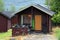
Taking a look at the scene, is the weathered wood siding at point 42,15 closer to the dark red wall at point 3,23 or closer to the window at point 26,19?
the window at point 26,19

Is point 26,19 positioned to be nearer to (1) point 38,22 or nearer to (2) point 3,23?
(1) point 38,22

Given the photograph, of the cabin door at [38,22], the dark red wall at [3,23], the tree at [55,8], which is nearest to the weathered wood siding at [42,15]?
the cabin door at [38,22]

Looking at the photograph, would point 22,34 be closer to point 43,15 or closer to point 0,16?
point 43,15

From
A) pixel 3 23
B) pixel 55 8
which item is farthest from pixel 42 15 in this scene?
pixel 55 8

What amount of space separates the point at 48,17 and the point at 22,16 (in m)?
3.54

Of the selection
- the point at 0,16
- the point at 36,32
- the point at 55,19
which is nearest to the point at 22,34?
the point at 36,32

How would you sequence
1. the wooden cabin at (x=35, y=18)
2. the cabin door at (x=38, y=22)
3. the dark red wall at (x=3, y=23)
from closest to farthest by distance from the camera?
1. the wooden cabin at (x=35, y=18)
2. the cabin door at (x=38, y=22)
3. the dark red wall at (x=3, y=23)

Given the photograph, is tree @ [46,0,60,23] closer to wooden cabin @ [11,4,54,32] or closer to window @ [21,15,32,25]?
wooden cabin @ [11,4,54,32]

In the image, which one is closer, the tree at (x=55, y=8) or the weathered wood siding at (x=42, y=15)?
the weathered wood siding at (x=42, y=15)

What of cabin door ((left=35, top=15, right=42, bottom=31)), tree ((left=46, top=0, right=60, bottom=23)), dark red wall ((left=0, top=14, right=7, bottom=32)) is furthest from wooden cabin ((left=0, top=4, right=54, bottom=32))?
tree ((left=46, top=0, right=60, bottom=23))

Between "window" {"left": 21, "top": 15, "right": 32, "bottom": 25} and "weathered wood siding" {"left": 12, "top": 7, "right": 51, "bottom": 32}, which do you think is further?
"window" {"left": 21, "top": 15, "right": 32, "bottom": 25}

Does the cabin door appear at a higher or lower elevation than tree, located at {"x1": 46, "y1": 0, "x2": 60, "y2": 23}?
lower

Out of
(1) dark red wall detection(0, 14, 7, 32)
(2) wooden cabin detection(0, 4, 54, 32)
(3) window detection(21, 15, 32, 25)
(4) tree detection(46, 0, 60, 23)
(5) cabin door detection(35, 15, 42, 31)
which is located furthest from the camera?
(4) tree detection(46, 0, 60, 23)

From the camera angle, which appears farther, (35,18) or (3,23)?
(3,23)
